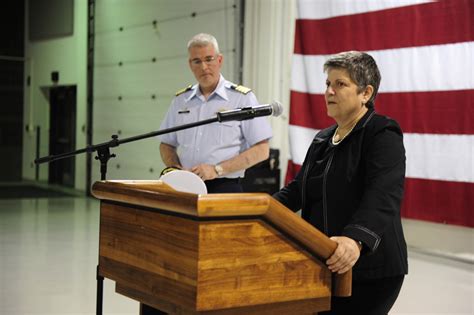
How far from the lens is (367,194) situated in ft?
5.13

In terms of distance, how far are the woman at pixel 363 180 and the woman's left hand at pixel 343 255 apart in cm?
7

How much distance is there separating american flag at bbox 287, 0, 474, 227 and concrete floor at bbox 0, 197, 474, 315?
54cm

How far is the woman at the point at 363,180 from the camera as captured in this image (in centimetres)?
158

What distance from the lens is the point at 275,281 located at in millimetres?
1355

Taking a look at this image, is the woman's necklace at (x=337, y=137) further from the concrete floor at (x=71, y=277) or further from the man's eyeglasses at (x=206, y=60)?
the concrete floor at (x=71, y=277)

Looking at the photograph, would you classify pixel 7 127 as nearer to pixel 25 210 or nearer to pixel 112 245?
pixel 25 210

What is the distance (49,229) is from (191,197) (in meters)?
5.86

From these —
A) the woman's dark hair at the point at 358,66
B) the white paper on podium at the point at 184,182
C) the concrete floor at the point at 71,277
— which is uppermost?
the woman's dark hair at the point at 358,66

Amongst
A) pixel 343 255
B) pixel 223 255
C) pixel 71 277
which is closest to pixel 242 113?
pixel 343 255

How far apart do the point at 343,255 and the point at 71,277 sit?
11.3 feet

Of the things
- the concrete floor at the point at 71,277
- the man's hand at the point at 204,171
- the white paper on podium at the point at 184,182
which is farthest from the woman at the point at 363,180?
the concrete floor at the point at 71,277

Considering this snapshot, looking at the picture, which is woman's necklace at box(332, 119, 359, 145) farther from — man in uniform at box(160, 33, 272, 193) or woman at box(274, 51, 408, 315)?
man in uniform at box(160, 33, 272, 193)

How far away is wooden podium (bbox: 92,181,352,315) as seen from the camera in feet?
4.14

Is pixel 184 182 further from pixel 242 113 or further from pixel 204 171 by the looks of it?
pixel 204 171
